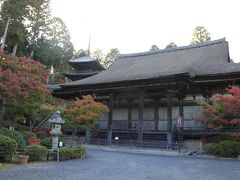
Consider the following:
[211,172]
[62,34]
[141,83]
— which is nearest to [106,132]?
[141,83]

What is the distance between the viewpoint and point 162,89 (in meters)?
24.7

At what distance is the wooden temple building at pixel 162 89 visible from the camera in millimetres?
22797

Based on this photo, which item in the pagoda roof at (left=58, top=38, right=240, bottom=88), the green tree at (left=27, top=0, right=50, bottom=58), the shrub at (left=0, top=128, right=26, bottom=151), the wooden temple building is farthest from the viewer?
the green tree at (left=27, top=0, right=50, bottom=58)

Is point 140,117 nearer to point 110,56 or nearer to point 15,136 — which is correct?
point 15,136

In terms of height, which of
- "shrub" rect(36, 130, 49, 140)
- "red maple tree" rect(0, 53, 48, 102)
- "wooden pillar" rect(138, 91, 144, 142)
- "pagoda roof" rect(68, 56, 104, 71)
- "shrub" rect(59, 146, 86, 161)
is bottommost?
"shrub" rect(59, 146, 86, 161)

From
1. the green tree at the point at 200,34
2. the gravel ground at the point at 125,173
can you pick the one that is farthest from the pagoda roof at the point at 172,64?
the green tree at the point at 200,34

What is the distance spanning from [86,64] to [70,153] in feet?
100

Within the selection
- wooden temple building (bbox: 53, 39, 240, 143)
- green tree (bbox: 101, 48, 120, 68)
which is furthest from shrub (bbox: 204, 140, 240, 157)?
green tree (bbox: 101, 48, 120, 68)

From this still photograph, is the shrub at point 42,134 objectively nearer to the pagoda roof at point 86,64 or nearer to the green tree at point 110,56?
the pagoda roof at point 86,64

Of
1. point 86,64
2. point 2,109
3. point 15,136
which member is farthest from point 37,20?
point 15,136

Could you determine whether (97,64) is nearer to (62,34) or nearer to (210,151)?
(62,34)

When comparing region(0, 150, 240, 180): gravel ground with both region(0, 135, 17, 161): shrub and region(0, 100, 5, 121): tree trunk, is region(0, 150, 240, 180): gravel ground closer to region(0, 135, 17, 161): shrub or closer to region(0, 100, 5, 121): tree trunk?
region(0, 135, 17, 161): shrub

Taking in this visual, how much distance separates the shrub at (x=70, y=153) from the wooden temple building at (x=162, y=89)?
7.58m

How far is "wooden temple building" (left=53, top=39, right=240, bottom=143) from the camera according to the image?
22797 millimetres
